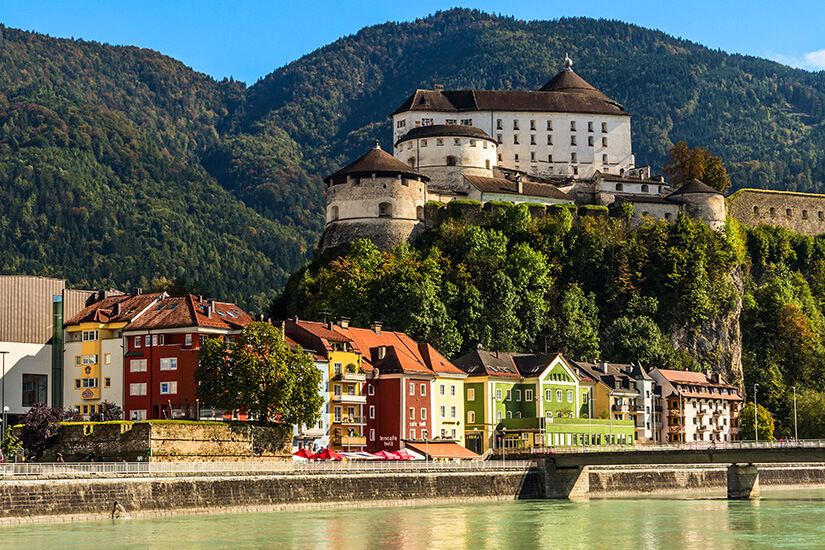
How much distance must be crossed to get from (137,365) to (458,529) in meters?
24.8

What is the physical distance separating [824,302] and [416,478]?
70786mm

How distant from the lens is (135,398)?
74.0 m

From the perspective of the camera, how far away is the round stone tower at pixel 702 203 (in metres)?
119

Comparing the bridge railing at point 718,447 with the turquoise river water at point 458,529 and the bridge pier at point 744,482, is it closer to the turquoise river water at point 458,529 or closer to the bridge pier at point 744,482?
the bridge pier at point 744,482

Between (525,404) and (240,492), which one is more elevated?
(525,404)

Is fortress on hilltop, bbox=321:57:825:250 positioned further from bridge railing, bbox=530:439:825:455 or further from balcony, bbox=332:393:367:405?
bridge railing, bbox=530:439:825:455

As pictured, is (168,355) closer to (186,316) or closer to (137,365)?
(186,316)

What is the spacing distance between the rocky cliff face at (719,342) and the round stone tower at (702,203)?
5339 mm

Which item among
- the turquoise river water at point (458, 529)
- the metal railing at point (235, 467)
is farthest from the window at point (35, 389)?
the turquoise river water at point (458, 529)

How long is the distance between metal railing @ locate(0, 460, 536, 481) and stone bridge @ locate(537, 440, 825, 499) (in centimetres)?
176

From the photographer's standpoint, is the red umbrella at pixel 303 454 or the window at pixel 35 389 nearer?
the red umbrella at pixel 303 454

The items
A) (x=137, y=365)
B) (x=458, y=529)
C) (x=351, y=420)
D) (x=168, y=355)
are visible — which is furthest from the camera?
(x=351, y=420)

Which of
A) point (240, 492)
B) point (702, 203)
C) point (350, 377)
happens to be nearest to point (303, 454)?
point (240, 492)

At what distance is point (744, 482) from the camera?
3105 inches
